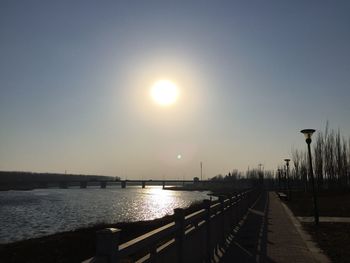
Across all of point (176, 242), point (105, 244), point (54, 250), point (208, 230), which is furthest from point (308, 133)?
point (105, 244)

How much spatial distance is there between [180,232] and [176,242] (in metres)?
0.28

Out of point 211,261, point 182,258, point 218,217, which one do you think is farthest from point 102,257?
point 218,217

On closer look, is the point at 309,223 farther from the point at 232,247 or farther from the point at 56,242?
the point at 56,242

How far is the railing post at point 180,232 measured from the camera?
6582 millimetres

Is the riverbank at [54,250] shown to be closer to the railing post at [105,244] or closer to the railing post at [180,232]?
the railing post at [180,232]

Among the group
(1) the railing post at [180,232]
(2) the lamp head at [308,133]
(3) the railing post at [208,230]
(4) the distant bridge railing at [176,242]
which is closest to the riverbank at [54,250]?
(4) the distant bridge railing at [176,242]

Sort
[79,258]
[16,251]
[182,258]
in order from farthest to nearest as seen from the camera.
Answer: [16,251] < [79,258] < [182,258]

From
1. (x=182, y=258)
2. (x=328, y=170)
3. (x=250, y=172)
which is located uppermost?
(x=250, y=172)

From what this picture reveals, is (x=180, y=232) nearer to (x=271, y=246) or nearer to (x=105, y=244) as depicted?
(x=105, y=244)

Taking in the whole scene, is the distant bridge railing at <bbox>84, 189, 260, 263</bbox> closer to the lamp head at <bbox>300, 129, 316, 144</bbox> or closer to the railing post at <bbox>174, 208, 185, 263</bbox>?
the railing post at <bbox>174, 208, 185, 263</bbox>

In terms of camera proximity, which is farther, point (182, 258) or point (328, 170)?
point (328, 170)

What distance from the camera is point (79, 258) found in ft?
49.9

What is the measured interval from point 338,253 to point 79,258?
9.22 meters

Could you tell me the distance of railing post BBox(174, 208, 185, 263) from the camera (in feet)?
21.6
